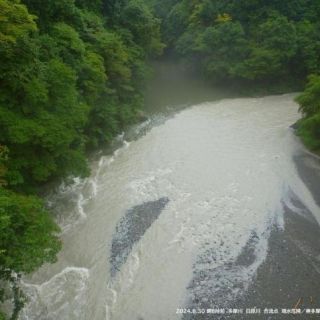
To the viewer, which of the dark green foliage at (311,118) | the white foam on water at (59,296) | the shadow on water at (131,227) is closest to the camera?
the white foam on water at (59,296)

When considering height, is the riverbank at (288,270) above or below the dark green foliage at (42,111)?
below

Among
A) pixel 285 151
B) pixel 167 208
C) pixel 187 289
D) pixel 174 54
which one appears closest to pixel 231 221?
pixel 167 208

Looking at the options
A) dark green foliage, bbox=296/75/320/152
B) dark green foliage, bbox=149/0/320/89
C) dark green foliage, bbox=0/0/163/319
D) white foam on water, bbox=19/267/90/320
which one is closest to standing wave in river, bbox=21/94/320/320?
white foam on water, bbox=19/267/90/320

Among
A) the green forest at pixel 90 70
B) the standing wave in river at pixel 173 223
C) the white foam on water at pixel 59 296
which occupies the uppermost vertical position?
the green forest at pixel 90 70

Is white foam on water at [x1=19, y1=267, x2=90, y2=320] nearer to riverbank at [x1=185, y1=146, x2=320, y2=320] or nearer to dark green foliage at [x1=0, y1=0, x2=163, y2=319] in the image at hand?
dark green foliage at [x1=0, y1=0, x2=163, y2=319]

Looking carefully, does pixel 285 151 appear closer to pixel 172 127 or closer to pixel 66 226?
pixel 172 127

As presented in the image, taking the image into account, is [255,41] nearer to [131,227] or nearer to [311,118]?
[311,118]

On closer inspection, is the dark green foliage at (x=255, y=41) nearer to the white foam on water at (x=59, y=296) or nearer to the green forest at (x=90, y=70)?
the green forest at (x=90, y=70)

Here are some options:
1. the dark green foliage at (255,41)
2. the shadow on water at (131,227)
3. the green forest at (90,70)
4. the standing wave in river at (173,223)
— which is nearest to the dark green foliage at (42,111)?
the green forest at (90,70)
